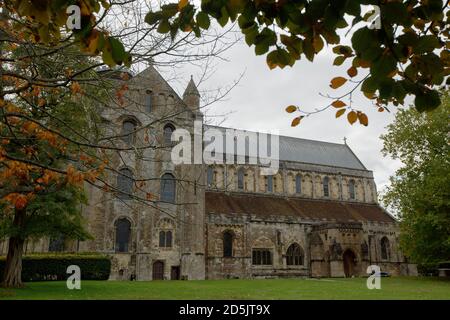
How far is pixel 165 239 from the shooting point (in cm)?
3066

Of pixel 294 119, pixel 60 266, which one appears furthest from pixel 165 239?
pixel 294 119

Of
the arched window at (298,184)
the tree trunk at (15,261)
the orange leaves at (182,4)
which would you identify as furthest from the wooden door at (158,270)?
the orange leaves at (182,4)

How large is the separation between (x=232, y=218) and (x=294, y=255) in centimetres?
741

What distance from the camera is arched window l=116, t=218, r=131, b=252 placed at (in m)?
29.3

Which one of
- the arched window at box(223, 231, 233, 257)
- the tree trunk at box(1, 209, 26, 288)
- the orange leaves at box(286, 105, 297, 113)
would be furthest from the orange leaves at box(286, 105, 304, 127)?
the arched window at box(223, 231, 233, 257)

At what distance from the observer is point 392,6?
2580 millimetres

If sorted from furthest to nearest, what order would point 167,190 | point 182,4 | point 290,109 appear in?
1. point 167,190
2. point 290,109
3. point 182,4

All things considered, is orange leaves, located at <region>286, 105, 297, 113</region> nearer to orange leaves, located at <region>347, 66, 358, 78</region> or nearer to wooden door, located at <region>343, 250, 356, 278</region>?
orange leaves, located at <region>347, 66, 358, 78</region>

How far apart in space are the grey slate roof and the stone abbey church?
19 centimetres

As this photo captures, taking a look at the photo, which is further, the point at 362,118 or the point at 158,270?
the point at 158,270

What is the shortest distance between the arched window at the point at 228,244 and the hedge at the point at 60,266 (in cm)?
1118

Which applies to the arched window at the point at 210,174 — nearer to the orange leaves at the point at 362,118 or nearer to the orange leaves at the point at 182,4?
the orange leaves at the point at 362,118

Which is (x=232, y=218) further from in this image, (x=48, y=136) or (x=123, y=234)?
(x=48, y=136)

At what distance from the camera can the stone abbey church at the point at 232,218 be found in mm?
28859
